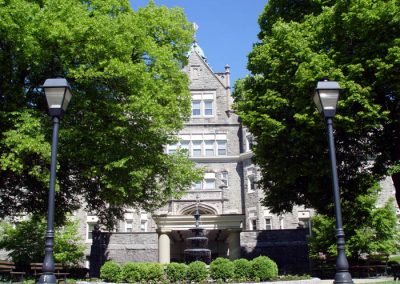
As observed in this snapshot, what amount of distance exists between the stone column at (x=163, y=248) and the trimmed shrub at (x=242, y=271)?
828 centimetres

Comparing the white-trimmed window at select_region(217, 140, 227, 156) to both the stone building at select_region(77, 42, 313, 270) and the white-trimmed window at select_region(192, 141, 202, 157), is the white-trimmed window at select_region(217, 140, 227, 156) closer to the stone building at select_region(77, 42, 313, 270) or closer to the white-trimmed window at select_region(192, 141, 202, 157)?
the stone building at select_region(77, 42, 313, 270)

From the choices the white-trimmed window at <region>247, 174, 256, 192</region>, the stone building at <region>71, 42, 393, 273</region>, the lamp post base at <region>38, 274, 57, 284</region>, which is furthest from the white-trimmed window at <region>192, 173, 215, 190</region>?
the lamp post base at <region>38, 274, 57, 284</region>

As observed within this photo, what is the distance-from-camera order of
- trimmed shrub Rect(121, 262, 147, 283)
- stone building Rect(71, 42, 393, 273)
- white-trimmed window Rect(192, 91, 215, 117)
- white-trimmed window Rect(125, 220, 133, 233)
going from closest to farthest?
trimmed shrub Rect(121, 262, 147, 283) < stone building Rect(71, 42, 393, 273) < white-trimmed window Rect(125, 220, 133, 233) < white-trimmed window Rect(192, 91, 215, 117)

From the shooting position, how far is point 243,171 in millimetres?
38562

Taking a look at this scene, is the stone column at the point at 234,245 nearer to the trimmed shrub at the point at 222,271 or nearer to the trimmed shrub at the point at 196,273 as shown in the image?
the trimmed shrub at the point at 222,271

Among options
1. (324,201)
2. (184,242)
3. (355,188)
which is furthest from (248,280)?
(184,242)

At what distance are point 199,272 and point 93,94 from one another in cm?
828

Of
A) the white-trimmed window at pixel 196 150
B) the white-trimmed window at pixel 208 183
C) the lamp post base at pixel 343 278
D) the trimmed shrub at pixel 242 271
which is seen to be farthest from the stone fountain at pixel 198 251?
the white-trimmed window at pixel 196 150

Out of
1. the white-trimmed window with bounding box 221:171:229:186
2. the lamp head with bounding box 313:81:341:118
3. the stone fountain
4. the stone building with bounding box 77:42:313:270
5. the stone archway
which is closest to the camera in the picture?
the lamp head with bounding box 313:81:341:118

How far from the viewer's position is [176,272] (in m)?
17.7

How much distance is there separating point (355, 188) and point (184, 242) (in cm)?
1764

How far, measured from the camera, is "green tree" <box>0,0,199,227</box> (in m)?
16.3

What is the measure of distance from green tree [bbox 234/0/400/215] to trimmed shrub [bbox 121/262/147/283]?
713 centimetres

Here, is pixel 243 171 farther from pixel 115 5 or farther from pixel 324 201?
pixel 115 5
